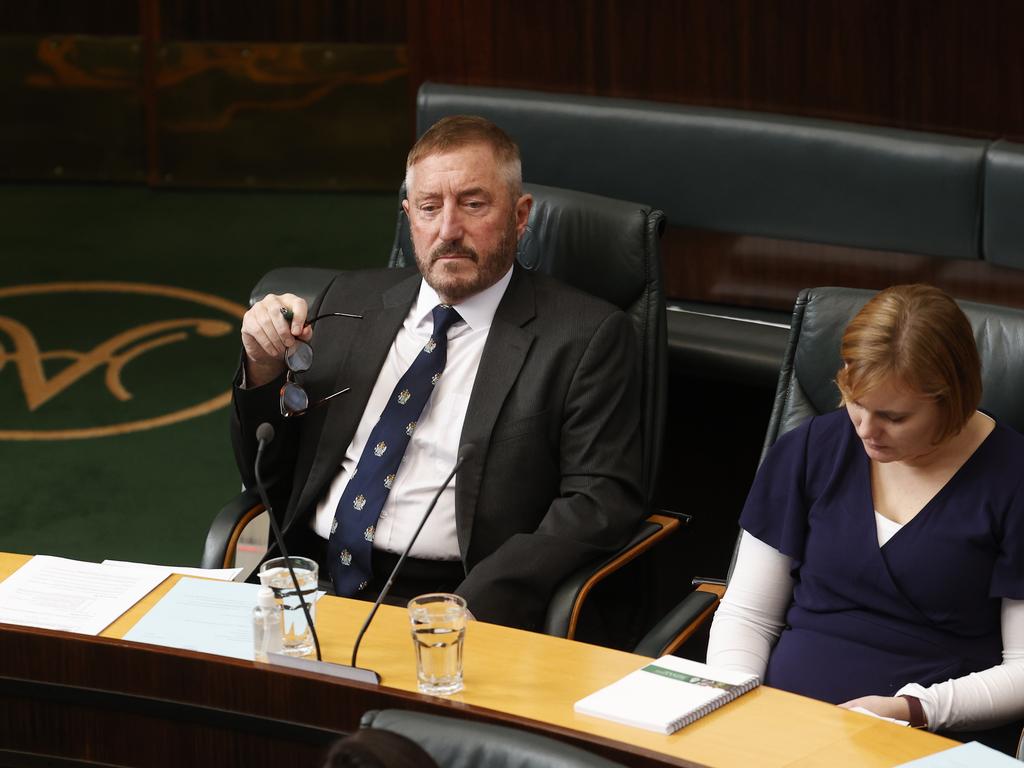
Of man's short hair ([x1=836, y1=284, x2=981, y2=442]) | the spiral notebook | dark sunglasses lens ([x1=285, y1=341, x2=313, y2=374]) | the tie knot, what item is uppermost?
man's short hair ([x1=836, y1=284, x2=981, y2=442])

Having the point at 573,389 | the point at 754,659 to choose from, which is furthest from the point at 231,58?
the point at 754,659

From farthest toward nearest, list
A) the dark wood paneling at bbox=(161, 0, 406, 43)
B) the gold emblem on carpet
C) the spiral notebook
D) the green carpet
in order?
the dark wood paneling at bbox=(161, 0, 406, 43) → the gold emblem on carpet → the green carpet → the spiral notebook

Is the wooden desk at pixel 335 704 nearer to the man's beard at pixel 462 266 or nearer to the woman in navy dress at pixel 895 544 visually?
the woman in navy dress at pixel 895 544

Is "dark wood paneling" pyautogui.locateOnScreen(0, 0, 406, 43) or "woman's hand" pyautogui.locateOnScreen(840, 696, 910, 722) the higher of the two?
"dark wood paneling" pyautogui.locateOnScreen(0, 0, 406, 43)

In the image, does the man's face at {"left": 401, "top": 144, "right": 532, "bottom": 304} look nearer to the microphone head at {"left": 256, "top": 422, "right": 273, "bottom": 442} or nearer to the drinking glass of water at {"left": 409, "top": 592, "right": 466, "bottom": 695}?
the microphone head at {"left": 256, "top": 422, "right": 273, "bottom": 442}

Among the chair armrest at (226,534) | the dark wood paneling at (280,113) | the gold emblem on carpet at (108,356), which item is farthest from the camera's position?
the dark wood paneling at (280,113)

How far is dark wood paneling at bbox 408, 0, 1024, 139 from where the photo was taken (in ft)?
11.2

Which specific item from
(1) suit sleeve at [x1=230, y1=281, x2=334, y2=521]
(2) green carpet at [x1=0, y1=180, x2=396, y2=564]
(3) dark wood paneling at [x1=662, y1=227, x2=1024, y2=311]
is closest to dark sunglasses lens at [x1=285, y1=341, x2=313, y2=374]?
(1) suit sleeve at [x1=230, y1=281, x2=334, y2=521]

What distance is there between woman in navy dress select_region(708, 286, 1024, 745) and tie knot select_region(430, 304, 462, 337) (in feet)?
2.32

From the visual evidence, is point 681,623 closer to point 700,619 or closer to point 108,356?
point 700,619

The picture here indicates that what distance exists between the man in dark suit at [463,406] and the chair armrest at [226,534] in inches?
4.6

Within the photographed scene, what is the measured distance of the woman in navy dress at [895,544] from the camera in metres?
2.16

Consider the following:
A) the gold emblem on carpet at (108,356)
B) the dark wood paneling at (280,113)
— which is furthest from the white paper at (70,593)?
the dark wood paneling at (280,113)

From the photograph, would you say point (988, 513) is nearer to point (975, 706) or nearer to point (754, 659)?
point (975, 706)
